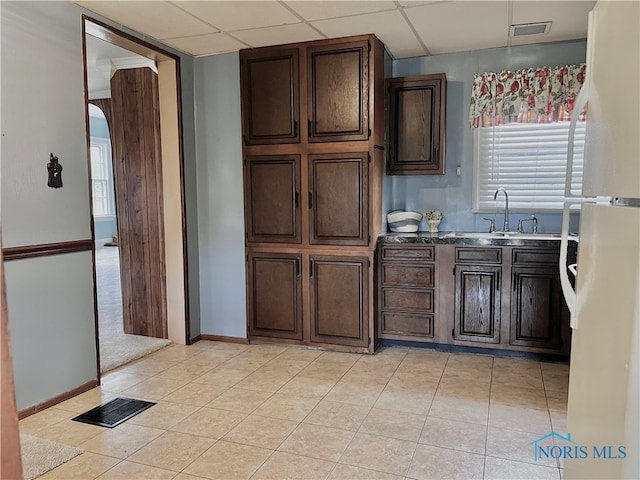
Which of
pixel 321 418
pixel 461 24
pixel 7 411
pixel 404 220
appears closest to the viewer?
pixel 7 411

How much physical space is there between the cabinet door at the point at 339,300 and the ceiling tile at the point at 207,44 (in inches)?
71.6

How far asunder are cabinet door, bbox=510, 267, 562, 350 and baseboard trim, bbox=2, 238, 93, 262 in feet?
9.93

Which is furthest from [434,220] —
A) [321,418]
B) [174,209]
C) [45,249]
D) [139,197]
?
[45,249]

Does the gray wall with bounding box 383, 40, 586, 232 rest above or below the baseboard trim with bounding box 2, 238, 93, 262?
above

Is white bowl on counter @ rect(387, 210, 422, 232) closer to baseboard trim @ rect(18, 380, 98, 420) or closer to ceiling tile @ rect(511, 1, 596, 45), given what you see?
ceiling tile @ rect(511, 1, 596, 45)

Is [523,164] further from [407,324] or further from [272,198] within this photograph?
[272,198]

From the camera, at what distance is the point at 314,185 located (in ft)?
12.7

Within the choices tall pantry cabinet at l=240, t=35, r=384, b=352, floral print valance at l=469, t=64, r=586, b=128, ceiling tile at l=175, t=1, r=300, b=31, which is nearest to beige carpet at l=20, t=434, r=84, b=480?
tall pantry cabinet at l=240, t=35, r=384, b=352

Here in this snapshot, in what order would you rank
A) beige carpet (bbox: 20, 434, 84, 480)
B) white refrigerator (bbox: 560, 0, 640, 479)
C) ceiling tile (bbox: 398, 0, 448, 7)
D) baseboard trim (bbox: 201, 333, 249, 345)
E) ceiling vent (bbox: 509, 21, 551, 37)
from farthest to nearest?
baseboard trim (bbox: 201, 333, 249, 345) < ceiling vent (bbox: 509, 21, 551, 37) < ceiling tile (bbox: 398, 0, 448, 7) < beige carpet (bbox: 20, 434, 84, 480) < white refrigerator (bbox: 560, 0, 640, 479)

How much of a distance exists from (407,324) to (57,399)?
2535 mm

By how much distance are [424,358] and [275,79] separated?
8.29 feet

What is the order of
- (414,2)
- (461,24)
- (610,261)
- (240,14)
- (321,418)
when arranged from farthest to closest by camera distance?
1. (461,24)
2. (240,14)
3. (414,2)
4. (321,418)
5. (610,261)

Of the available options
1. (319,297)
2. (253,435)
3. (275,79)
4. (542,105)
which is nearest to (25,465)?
(253,435)

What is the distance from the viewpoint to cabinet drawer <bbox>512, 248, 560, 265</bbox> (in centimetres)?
352
